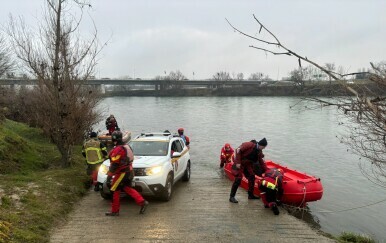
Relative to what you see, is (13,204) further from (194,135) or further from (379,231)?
(194,135)

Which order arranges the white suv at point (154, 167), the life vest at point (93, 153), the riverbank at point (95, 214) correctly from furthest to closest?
the life vest at point (93, 153) → the white suv at point (154, 167) → the riverbank at point (95, 214)

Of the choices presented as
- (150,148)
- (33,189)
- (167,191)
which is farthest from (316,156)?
(33,189)

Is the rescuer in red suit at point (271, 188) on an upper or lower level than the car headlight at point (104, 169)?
lower

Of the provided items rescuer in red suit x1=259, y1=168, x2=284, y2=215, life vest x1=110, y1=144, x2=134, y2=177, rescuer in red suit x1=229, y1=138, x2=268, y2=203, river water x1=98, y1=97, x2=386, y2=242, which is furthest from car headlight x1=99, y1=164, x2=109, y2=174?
river water x1=98, y1=97, x2=386, y2=242

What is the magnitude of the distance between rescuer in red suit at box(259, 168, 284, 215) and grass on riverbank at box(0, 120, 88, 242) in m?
4.86

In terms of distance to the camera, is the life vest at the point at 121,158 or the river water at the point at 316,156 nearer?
the life vest at the point at 121,158

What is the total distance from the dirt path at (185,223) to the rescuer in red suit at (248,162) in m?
0.46

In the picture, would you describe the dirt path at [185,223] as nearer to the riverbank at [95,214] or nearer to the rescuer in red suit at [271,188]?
the riverbank at [95,214]

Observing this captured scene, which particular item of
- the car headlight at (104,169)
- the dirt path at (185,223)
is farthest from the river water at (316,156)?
the car headlight at (104,169)

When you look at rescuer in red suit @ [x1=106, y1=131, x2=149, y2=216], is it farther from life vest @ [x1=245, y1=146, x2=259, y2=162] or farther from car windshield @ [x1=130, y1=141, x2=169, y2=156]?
life vest @ [x1=245, y1=146, x2=259, y2=162]

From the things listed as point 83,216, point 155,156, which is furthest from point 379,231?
point 83,216

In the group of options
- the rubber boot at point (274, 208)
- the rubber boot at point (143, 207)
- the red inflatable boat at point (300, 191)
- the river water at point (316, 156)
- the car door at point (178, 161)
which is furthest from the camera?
the river water at point (316, 156)

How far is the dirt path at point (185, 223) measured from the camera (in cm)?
730

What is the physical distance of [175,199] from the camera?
33.4 feet
